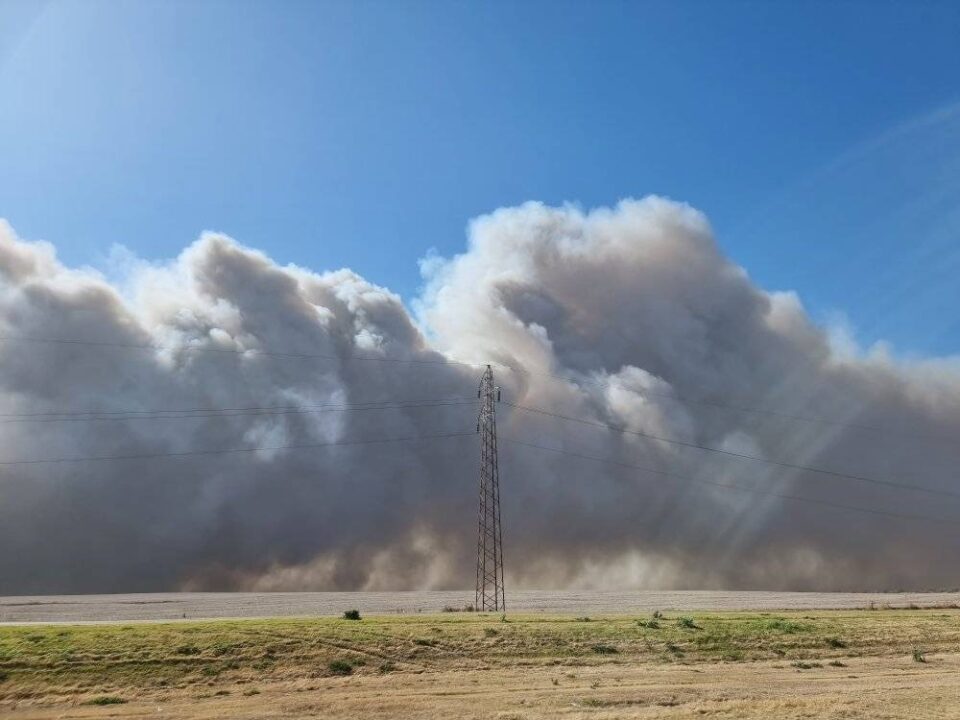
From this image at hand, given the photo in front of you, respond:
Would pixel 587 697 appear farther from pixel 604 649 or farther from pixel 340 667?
pixel 340 667

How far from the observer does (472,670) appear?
46.8 metres

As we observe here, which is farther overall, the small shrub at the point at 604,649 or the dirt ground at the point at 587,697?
the small shrub at the point at 604,649

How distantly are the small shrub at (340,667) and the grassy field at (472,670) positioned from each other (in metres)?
0.13

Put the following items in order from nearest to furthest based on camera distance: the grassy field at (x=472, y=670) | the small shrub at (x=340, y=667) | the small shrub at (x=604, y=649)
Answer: the grassy field at (x=472, y=670), the small shrub at (x=340, y=667), the small shrub at (x=604, y=649)

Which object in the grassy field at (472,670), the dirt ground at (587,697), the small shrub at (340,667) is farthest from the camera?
the small shrub at (340,667)

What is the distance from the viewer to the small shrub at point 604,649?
50.9m

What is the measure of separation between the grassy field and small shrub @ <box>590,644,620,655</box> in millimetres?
134

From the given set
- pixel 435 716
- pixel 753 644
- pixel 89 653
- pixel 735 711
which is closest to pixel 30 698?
pixel 89 653

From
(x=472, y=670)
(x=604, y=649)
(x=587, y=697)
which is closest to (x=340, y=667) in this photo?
(x=472, y=670)

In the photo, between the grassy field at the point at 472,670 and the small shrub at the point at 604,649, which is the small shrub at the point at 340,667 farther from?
the small shrub at the point at 604,649

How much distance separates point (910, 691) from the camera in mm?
43219

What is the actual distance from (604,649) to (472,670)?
980 cm

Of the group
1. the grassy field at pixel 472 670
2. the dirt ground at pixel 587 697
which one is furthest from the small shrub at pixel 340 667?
the dirt ground at pixel 587 697

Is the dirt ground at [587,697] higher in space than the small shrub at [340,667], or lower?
lower
